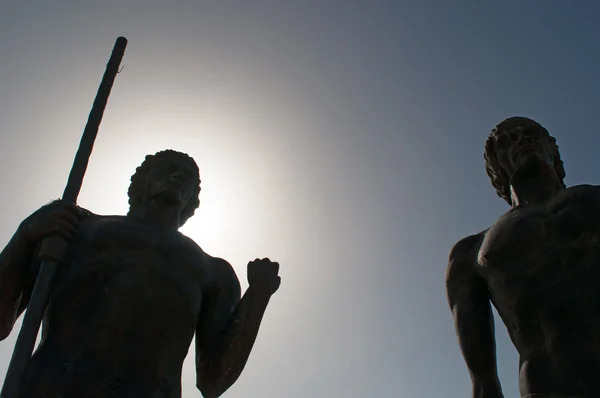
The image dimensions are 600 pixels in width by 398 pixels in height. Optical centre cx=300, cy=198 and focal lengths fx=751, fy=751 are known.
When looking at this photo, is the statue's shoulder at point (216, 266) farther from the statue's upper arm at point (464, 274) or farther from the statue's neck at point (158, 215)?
the statue's upper arm at point (464, 274)

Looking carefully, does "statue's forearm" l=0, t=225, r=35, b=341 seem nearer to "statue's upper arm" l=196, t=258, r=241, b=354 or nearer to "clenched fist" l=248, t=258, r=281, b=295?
"statue's upper arm" l=196, t=258, r=241, b=354

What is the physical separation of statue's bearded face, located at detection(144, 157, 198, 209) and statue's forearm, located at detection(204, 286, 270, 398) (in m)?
1.80

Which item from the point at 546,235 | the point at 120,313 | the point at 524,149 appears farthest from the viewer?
the point at 524,149

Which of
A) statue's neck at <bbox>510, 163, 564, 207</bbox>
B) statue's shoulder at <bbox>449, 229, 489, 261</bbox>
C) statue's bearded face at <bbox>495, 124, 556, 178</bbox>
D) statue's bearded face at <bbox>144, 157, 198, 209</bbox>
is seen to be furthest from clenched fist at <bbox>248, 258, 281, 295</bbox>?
statue's bearded face at <bbox>495, 124, 556, 178</bbox>

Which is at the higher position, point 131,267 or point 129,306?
point 131,267

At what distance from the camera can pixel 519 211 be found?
7844 millimetres

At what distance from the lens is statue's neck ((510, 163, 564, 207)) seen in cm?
822

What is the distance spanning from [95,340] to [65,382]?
0.49 m

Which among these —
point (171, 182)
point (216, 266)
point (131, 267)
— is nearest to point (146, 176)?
point (171, 182)

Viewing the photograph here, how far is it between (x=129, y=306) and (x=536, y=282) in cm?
378

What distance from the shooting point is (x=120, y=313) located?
6.76m

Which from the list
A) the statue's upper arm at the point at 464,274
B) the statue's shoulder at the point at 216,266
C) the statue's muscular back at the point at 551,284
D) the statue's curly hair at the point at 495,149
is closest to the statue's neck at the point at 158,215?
the statue's shoulder at the point at 216,266

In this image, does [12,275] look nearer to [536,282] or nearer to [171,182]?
[171,182]

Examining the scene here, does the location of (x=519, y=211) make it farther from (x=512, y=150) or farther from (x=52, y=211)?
(x=52, y=211)
